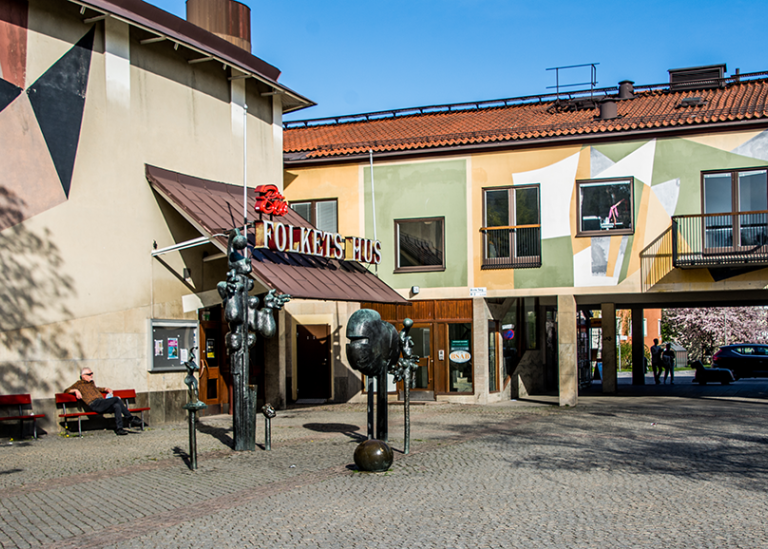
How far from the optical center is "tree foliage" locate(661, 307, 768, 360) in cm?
5484

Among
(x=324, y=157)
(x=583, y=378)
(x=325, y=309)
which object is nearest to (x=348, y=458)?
(x=325, y=309)

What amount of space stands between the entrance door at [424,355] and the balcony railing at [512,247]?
2369 mm

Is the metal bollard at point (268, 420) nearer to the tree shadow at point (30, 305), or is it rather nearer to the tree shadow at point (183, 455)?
the tree shadow at point (183, 455)

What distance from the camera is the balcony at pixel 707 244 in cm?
1820

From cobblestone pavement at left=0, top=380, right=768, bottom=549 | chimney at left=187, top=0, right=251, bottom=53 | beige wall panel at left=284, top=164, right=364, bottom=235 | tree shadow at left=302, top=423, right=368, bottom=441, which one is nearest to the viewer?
cobblestone pavement at left=0, top=380, right=768, bottom=549

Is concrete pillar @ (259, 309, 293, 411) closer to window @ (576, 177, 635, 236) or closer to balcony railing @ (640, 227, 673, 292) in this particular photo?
window @ (576, 177, 635, 236)

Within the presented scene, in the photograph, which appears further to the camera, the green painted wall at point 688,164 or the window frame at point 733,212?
the green painted wall at point 688,164

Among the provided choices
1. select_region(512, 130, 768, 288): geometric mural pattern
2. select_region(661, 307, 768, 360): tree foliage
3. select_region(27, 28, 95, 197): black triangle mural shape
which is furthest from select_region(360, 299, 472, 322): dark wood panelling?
select_region(661, 307, 768, 360): tree foliage

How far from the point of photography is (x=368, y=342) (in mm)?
11422

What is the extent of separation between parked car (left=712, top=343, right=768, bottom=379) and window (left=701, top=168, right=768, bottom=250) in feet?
52.4

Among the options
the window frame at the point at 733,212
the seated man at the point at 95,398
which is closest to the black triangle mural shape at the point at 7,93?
the seated man at the point at 95,398

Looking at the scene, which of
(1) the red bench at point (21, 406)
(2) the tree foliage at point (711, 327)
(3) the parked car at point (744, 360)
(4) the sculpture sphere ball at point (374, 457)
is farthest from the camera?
(2) the tree foliage at point (711, 327)

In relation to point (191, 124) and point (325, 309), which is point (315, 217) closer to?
point (325, 309)

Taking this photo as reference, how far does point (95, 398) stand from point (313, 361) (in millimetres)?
8506
